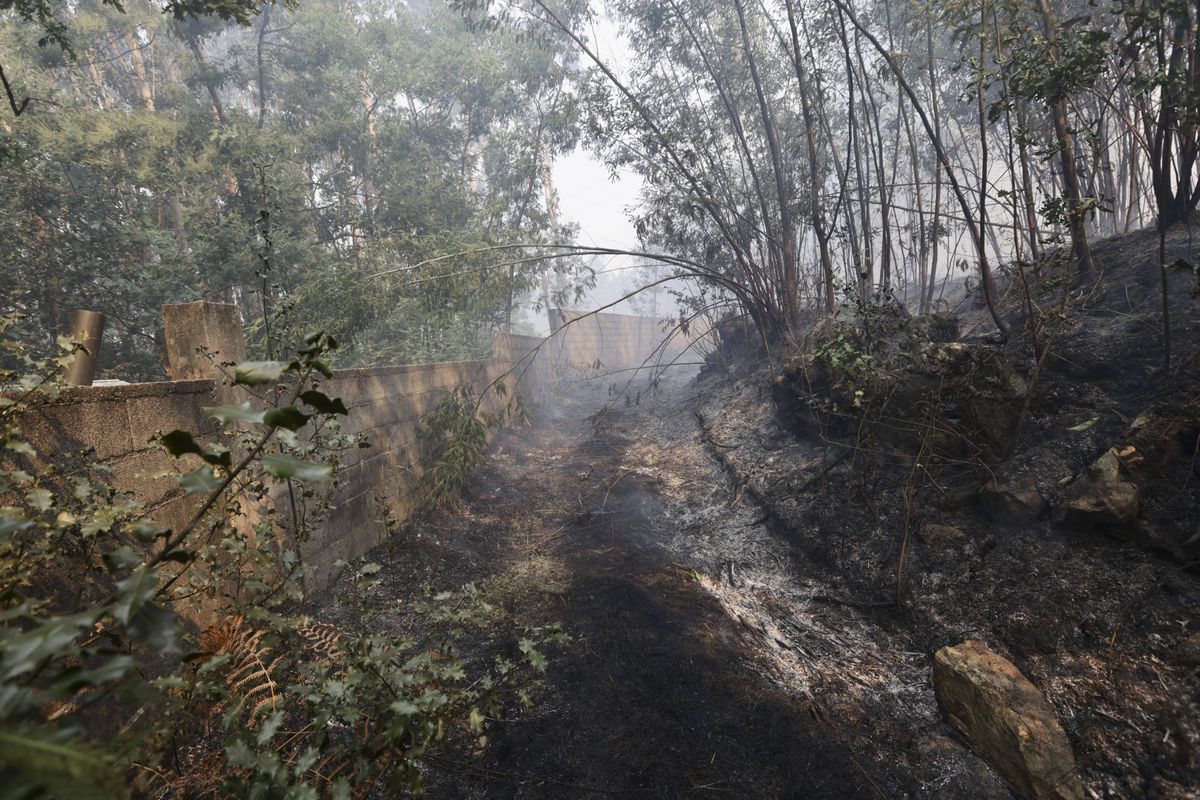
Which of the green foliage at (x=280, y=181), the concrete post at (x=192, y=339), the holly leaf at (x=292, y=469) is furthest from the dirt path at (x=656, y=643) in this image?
the green foliage at (x=280, y=181)

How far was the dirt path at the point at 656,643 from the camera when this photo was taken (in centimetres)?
176

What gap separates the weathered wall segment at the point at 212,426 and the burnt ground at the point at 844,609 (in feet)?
1.07

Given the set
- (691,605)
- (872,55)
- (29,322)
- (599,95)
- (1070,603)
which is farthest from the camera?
(872,55)

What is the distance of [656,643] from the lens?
242 cm

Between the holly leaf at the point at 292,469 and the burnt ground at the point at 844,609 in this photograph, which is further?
the burnt ground at the point at 844,609

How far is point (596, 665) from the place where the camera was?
7.55 feet

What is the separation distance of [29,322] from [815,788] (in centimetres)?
740

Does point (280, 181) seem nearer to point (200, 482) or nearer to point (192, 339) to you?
point (192, 339)

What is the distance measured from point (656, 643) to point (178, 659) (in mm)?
1980

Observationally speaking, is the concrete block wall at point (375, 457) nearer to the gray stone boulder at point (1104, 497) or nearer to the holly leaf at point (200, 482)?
the holly leaf at point (200, 482)

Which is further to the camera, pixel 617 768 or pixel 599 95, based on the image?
pixel 599 95

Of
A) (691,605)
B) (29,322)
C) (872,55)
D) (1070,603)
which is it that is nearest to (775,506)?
(691,605)

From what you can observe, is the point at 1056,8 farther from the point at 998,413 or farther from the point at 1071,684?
the point at 1071,684

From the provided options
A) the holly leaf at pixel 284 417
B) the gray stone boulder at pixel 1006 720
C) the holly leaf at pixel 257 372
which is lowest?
the gray stone boulder at pixel 1006 720
